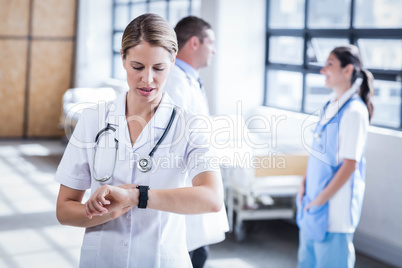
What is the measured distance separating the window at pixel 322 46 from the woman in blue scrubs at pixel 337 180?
1224 millimetres

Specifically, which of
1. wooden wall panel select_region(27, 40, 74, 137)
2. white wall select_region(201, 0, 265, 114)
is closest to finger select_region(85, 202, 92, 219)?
white wall select_region(201, 0, 265, 114)

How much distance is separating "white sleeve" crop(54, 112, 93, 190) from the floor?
2431 mm

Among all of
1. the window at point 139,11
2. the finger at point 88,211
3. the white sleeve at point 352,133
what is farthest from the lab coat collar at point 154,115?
the window at point 139,11

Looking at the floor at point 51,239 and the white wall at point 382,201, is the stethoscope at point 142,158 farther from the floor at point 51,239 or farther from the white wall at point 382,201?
the white wall at point 382,201

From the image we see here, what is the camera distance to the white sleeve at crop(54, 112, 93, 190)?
4.66 ft

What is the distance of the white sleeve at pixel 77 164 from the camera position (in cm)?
142

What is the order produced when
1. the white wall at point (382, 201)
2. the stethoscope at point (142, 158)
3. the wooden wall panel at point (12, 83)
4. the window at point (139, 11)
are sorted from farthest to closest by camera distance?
1. the wooden wall panel at point (12, 83)
2. the window at point (139, 11)
3. the white wall at point (382, 201)
4. the stethoscope at point (142, 158)

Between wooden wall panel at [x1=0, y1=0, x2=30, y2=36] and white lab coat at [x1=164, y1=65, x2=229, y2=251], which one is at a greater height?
wooden wall panel at [x1=0, y1=0, x2=30, y2=36]

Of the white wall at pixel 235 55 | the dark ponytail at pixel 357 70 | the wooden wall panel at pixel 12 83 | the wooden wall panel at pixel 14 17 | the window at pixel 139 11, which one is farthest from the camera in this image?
the wooden wall panel at pixel 12 83

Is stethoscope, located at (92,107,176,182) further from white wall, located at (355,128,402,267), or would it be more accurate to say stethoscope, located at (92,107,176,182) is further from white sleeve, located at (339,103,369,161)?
white wall, located at (355,128,402,267)

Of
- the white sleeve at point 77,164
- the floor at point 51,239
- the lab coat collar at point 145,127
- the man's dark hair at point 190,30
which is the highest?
the man's dark hair at point 190,30

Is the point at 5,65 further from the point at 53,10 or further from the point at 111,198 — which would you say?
the point at 111,198

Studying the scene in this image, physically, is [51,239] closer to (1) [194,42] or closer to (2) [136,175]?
(1) [194,42]

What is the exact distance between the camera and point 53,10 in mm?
8461
